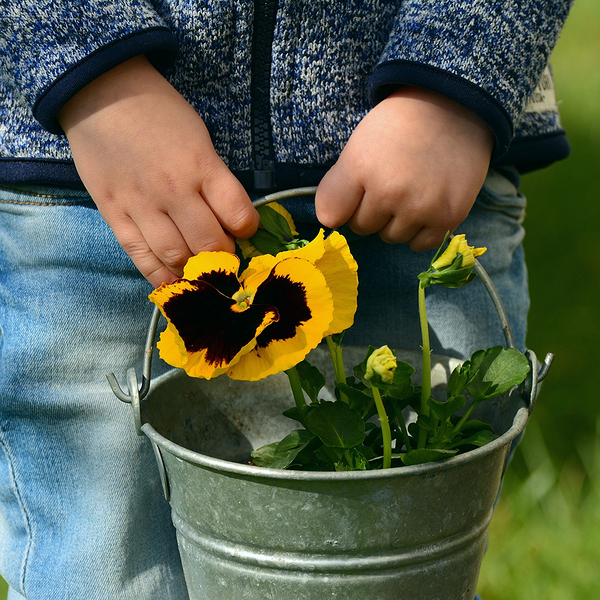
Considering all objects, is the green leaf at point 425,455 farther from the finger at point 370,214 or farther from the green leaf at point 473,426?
the finger at point 370,214

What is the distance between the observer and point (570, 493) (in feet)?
5.10

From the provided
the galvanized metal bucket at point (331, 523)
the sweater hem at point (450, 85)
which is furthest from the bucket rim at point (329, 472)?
the sweater hem at point (450, 85)

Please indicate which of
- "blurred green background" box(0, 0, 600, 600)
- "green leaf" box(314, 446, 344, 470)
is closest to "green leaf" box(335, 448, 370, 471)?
"green leaf" box(314, 446, 344, 470)

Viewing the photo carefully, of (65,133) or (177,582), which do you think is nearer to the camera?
(65,133)

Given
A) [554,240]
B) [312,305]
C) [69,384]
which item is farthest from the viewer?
[554,240]

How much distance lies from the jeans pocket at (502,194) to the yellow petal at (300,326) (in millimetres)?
457

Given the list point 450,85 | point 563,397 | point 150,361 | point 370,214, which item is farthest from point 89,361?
point 563,397

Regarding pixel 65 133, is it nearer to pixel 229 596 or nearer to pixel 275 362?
pixel 275 362

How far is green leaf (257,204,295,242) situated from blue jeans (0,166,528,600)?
0.52 feet

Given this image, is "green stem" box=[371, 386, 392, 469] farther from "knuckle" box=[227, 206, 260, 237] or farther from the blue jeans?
the blue jeans

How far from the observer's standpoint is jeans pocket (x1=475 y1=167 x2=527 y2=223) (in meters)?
1.06

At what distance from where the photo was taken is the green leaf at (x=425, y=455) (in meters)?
0.68

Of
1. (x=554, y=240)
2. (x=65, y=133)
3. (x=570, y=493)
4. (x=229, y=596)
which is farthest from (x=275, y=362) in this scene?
(x=554, y=240)

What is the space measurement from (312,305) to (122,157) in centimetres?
28
